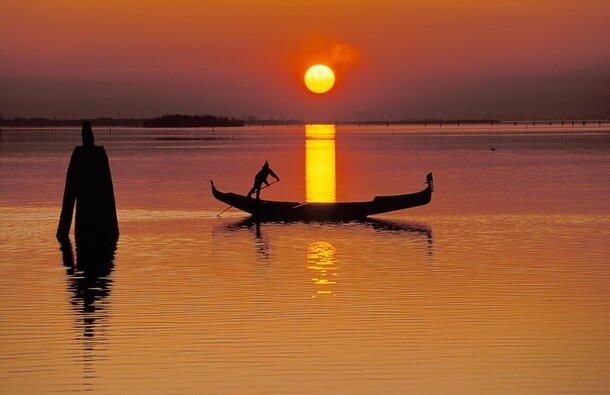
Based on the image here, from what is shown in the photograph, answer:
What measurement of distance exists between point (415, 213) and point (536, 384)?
27645mm

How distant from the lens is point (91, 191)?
1144 inches

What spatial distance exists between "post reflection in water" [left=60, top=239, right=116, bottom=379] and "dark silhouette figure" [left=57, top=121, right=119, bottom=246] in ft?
1.50

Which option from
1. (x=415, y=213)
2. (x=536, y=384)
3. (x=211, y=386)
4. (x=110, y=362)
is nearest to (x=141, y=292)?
(x=110, y=362)

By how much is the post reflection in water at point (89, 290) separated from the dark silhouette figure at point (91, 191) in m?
0.46

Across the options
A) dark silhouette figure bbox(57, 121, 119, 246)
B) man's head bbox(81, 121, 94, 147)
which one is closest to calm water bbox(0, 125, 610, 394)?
dark silhouette figure bbox(57, 121, 119, 246)

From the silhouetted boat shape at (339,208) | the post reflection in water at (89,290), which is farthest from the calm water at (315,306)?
the silhouetted boat shape at (339,208)

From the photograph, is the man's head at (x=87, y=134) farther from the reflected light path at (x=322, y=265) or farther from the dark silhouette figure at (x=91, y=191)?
the reflected light path at (x=322, y=265)

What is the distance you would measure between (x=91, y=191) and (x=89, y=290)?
788 cm

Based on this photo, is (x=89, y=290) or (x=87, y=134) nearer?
Result: (x=89, y=290)

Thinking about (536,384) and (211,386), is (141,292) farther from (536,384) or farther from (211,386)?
(536,384)

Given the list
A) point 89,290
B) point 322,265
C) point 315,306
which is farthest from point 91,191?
point 315,306

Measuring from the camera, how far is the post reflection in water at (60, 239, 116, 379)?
16.1m

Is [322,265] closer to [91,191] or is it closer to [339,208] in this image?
[91,191]

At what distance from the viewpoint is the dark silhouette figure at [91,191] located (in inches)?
1144
